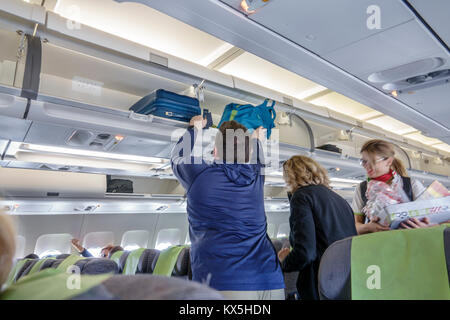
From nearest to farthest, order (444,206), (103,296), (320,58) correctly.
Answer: (103,296) → (444,206) → (320,58)

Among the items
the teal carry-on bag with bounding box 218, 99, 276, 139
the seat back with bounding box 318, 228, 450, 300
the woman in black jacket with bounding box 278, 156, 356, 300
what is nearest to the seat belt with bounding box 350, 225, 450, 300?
the seat back with bounding box 318, 228, 450, 300

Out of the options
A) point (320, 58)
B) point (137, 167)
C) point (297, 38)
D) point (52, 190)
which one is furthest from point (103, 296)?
point (52, 190)

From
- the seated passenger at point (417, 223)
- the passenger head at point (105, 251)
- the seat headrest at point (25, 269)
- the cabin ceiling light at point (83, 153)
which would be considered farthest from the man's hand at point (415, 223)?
the passenger head at point (105, 251)

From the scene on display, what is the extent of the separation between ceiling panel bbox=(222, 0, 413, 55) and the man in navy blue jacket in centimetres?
77

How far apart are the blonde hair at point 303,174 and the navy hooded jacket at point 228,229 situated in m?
0.31

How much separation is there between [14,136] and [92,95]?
873 millimetres

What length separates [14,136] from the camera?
2965 mm

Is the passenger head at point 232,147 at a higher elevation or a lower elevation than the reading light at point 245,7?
lower

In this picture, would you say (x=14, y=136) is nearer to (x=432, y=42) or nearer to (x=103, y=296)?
(x=103, y=296)

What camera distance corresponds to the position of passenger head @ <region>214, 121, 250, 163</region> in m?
2.04

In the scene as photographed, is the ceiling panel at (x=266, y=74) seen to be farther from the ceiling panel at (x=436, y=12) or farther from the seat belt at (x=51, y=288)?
the seat belt at (x=51, y=288)

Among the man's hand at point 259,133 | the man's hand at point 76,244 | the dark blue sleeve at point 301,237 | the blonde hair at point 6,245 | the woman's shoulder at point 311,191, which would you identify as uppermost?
the man's hand at point 259,133

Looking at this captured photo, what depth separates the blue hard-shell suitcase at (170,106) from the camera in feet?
9.14

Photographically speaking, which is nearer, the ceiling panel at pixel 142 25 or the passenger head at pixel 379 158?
the passenger head at pixel 379 158
